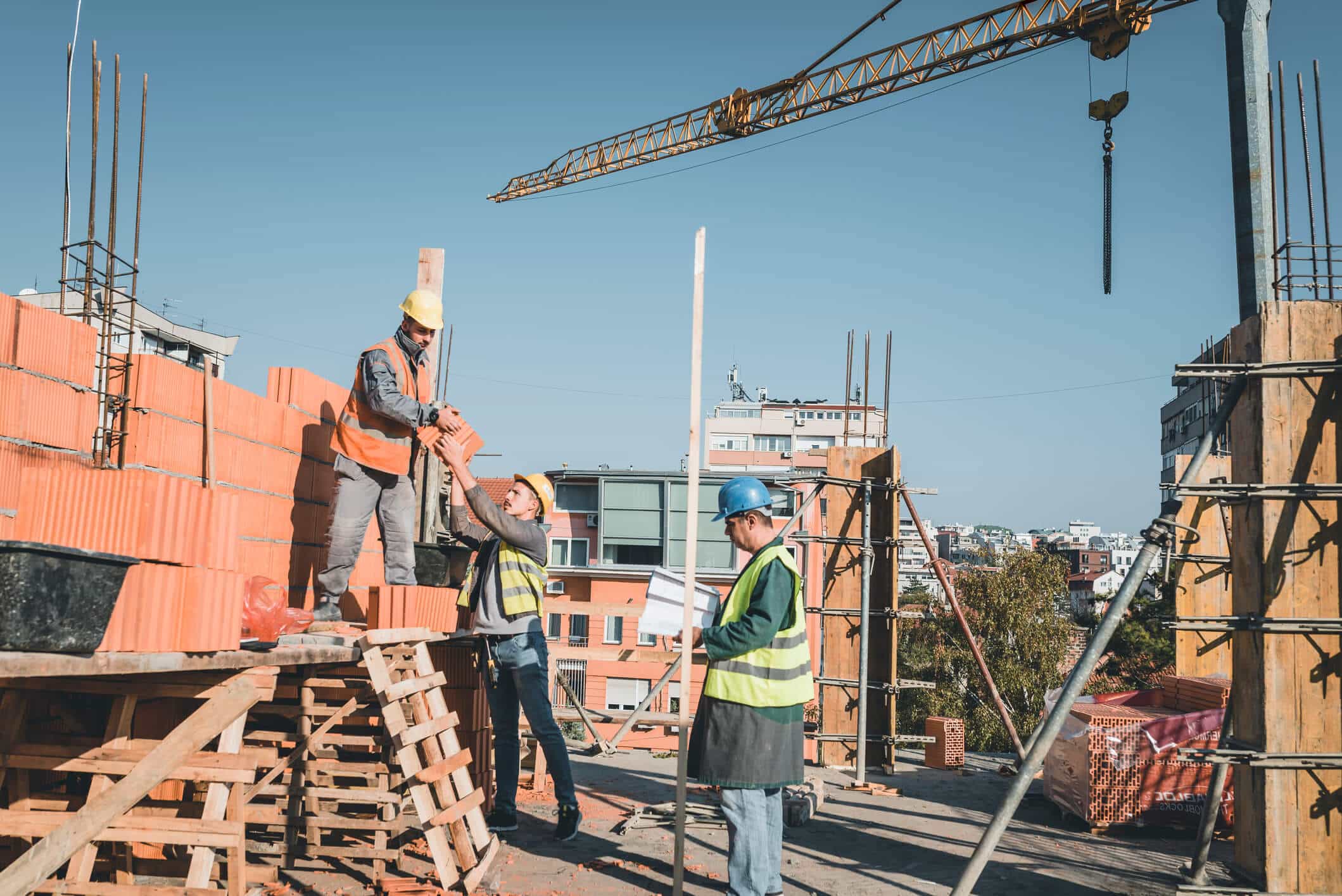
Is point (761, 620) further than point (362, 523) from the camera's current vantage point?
No

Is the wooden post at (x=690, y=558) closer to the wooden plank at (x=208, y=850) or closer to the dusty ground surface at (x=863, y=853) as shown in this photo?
the dusty ground surface at (x=863, y=853)

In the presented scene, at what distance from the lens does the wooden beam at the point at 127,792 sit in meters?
3.20

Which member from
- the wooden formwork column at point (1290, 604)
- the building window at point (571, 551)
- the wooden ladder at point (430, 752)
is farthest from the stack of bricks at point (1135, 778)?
the building window at point (571, 551)

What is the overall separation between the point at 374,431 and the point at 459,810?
2263mm

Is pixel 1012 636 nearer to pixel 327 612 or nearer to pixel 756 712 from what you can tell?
pixel 327 612

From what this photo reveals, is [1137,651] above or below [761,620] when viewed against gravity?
below

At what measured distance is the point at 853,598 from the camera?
10016mm

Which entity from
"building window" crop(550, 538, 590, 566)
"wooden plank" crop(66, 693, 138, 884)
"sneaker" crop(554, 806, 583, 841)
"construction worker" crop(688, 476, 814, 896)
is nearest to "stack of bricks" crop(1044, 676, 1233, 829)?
"construction worker" crop(688, 476, 814, 896)

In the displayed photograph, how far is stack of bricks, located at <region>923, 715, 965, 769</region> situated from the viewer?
9938 mm

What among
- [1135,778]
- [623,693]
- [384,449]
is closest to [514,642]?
[384,449]

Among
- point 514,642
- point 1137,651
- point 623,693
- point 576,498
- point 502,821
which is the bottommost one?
→ point 623,693

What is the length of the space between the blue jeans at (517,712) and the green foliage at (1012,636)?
62.1 feet

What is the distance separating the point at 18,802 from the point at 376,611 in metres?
1.86

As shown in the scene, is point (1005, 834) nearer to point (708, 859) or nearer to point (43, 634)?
point (708, 859)
